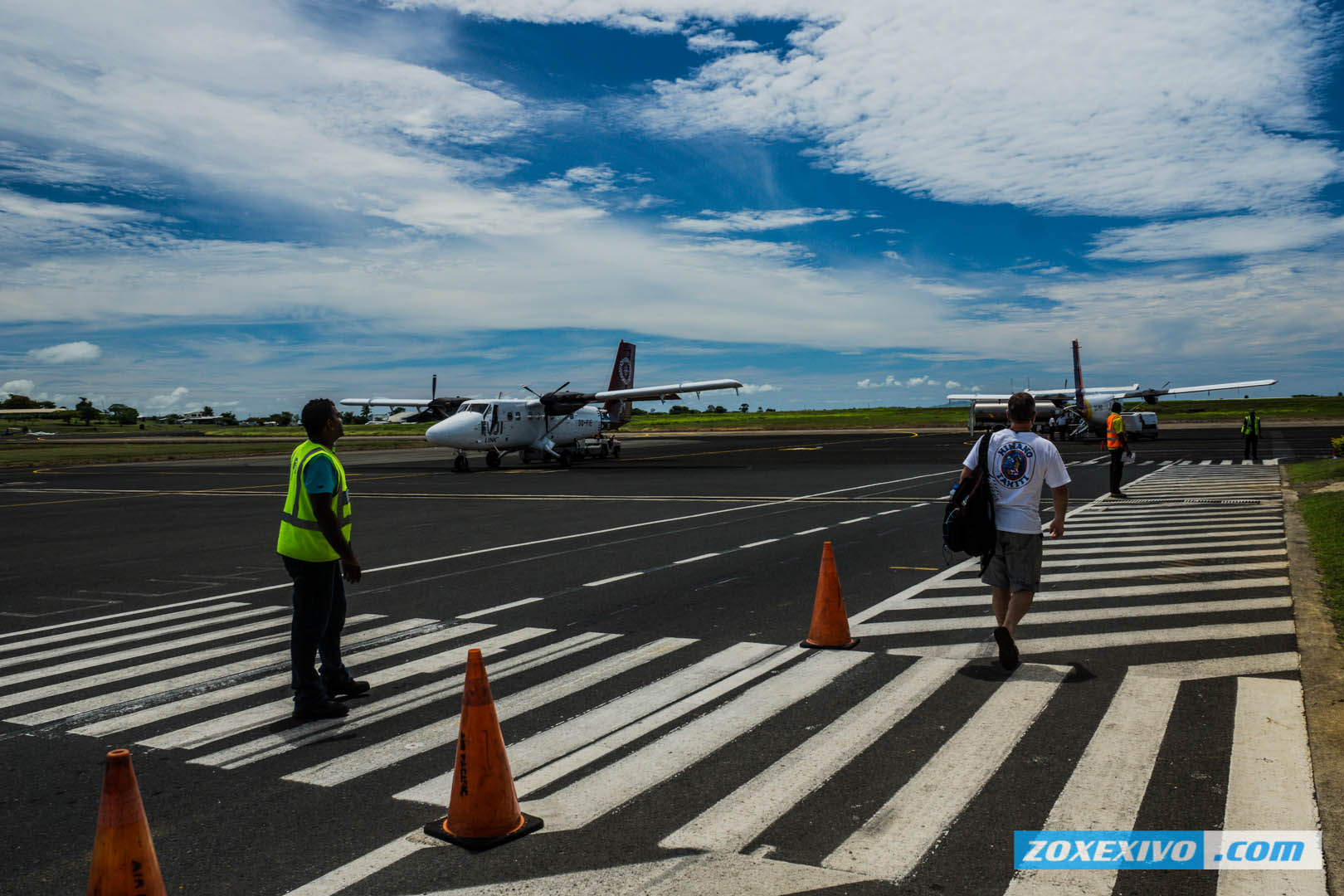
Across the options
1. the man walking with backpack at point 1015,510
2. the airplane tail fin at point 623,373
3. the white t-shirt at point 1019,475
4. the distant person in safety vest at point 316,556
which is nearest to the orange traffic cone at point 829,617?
the man walking with backpack at point 1015,510

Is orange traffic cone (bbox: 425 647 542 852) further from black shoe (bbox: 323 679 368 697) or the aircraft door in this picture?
the aircraft door

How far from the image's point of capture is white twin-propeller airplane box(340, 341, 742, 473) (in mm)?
36188

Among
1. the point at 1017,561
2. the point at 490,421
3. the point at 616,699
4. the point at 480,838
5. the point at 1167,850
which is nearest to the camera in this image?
the point at 1167,850

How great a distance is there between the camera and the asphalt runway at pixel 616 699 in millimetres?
4055

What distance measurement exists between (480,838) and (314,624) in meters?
2.66

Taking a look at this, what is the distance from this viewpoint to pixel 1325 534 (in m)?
12.6

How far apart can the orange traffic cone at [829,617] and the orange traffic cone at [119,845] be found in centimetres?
516

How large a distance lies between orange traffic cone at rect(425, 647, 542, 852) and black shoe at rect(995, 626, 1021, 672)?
392 centimetres

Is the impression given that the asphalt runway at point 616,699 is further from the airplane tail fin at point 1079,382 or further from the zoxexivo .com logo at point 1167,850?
the airplane tail fin at point 1079,382

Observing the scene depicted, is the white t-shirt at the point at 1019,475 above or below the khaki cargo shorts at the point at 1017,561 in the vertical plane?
above

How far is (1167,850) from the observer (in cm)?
399

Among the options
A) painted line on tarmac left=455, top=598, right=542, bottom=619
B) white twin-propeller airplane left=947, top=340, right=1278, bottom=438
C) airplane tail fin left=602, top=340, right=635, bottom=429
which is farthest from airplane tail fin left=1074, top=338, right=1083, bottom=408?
painted line on tarmac left=455, top=598, right=542, bottom=619

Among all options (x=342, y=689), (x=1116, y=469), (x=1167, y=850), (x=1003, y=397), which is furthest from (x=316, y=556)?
(x=1003, y=397)

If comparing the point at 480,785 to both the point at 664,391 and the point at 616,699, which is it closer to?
the point at 616,699
